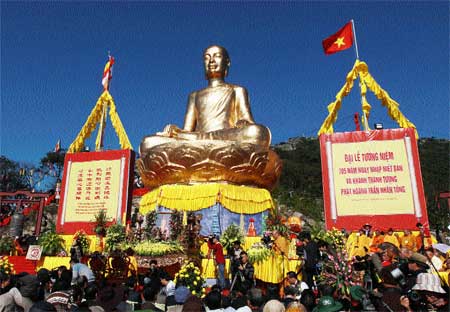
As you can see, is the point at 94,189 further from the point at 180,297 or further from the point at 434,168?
the point at 434,168

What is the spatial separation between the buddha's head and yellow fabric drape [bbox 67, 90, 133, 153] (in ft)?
12.4

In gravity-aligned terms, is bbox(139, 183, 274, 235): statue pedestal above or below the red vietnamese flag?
below

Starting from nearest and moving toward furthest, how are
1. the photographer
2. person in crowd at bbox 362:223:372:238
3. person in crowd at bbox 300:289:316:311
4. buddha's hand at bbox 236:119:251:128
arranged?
person in crowd at bbox 300:289:316:311, the photographer, person in crowd at bbox 362:223:372:238, buddha's hand at bbox 236:119:251:128

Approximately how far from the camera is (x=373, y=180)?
1011cm

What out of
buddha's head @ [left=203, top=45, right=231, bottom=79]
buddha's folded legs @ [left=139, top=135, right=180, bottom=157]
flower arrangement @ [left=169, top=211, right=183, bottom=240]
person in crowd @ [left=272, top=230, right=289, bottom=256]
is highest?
buddha's head @ [left=203, top=45, right=231, bottom=79]

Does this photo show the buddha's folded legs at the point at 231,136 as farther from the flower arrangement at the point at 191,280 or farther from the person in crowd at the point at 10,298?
the person in crowd at the point at 10,298

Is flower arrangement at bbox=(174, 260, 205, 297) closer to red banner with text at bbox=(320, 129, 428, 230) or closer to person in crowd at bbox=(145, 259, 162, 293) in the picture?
Answer: person in crowd at bbox=(145, 259, 162, 293)

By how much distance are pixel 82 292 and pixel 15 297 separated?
673 millimetres

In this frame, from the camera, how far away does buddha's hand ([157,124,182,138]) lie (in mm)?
11906

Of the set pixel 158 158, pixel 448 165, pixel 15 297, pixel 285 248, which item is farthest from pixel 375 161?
pixel 448 165

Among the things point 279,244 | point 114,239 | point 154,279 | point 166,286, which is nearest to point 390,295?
point 154,279

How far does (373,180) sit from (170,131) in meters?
5.83

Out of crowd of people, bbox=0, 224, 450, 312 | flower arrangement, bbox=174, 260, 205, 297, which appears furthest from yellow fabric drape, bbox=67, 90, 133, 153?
flower arrangement, bbox=174, 260, 205, 297

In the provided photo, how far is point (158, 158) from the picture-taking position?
1141cm
